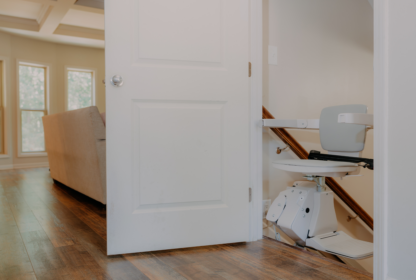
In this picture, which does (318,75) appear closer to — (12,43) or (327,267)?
(327,267)

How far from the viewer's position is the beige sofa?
8.49 feet

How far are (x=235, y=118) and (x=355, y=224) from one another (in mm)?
1672

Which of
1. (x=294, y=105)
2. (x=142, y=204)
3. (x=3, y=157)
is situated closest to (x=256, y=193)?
(x=142, y=204)

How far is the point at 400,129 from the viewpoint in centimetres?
118

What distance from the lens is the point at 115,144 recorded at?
164 cm

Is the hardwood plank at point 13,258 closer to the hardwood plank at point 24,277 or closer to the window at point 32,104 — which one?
the hardwood plank at point 24,277

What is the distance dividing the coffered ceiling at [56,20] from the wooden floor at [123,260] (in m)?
3.95

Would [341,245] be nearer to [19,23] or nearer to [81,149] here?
[81,149]

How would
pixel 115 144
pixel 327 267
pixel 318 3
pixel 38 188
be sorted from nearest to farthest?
pixel 327 267, pixel 115 144, pixel 318 3, pixel 38 188

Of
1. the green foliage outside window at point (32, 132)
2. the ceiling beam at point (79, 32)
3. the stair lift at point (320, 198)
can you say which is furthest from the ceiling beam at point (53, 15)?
the stair lift at point (320, 198)

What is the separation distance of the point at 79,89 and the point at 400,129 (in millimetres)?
7183

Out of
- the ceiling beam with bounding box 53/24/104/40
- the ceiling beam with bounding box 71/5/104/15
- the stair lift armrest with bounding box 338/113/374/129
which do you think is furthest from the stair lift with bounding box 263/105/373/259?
the ceiling beam with bounding box 53/24/104/40

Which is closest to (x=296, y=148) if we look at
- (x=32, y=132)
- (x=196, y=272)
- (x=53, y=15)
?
(x=196, y=272)

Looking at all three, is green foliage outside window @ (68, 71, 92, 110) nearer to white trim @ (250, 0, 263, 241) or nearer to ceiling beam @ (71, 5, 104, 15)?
ceiling beam @ (71, 5, 104, 15)
